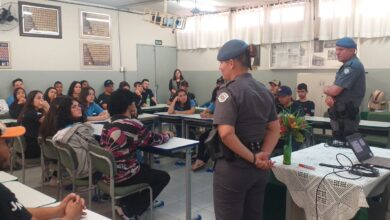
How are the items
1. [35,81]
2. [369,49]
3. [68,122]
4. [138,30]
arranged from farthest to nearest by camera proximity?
1. [138,30]
2. [35,81]
3. [369,49]
4. [68,122]

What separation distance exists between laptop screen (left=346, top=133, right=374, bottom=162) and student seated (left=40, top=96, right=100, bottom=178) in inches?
80.2

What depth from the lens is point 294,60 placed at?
7.43 metres

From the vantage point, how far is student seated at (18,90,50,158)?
12.8 ft

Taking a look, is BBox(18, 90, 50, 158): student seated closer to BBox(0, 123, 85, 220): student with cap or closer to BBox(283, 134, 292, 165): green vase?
BBox(0, 123, 85, 220): student with cap

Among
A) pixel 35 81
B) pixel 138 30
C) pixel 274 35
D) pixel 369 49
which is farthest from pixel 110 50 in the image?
pixel 369 49

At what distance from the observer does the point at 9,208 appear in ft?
3.60

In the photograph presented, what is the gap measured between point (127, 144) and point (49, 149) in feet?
3.47

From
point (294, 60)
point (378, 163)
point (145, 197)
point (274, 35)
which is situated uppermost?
point (274, 35)

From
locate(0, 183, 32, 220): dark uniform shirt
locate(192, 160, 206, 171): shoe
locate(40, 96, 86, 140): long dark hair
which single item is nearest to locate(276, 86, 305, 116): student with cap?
locate(192, 160, 206, 171): shoe

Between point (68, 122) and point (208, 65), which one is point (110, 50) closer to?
point (208, 65)

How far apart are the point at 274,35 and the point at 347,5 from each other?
64.1 inches

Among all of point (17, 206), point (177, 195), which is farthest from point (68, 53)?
point (17, 206)

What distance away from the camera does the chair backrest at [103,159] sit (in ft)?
8.34

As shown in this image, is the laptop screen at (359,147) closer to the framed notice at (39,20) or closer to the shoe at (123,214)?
the shoe at (123,214)
